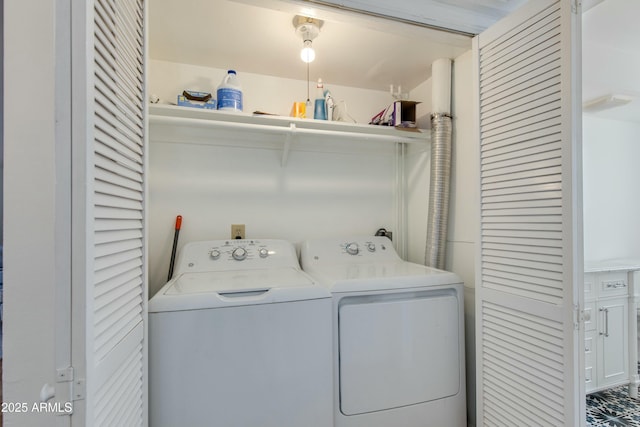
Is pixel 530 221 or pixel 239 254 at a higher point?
pixel 530 221

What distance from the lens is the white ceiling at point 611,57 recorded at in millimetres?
1794

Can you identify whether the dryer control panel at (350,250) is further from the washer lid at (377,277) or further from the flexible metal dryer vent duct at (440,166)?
the flexible metal dryer vent duct at (440,166)

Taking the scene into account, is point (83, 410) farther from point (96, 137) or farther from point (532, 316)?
point (532, 316)

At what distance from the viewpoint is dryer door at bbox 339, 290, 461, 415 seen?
1396 mm

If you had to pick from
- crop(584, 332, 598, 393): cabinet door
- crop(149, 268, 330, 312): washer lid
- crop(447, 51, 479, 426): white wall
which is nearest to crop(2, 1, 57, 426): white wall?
crop(149, 268, 330, 312): washer lid

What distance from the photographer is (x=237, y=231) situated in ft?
6.59

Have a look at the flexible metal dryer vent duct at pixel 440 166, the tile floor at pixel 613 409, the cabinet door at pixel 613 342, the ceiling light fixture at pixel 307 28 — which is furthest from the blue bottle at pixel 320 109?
the tile floor at pixel 613 409

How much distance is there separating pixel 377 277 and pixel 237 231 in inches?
40.6

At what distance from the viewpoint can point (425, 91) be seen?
7.32ft

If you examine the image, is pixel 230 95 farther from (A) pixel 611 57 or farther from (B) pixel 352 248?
(A) pixel 611 57

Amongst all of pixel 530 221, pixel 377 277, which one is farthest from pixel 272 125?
pixel 530 221

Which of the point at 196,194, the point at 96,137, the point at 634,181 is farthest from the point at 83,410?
the point at 634,181

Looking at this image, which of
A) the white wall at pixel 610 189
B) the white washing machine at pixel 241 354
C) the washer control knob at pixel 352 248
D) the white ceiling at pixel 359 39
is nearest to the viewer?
the white washing machine at pixel 241 354

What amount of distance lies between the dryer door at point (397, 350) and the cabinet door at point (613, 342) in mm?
1371
